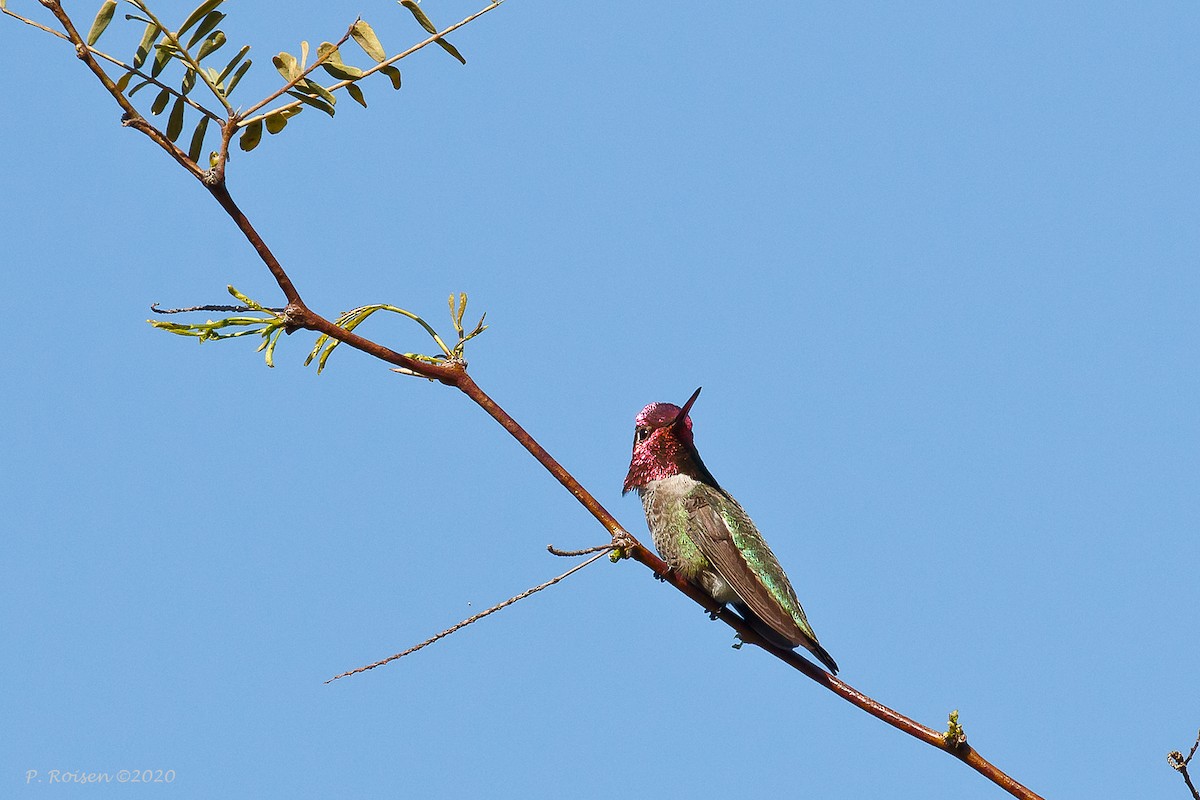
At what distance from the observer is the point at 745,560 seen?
641 centimetres

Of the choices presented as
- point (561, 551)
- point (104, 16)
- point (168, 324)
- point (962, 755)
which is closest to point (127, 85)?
point (104, 16)

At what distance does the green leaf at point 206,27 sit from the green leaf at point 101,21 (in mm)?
233

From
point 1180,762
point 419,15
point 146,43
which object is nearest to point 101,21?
point 146,43

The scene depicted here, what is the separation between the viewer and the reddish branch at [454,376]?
121 inches

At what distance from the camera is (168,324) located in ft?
11.5

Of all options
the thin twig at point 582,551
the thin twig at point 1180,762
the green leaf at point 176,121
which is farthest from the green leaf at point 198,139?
the thin twig at point 1180,762

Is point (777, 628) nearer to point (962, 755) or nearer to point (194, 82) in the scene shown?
point (962, 755)

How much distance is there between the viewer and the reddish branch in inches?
121

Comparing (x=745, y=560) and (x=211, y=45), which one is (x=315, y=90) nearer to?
(x=211, y=45)

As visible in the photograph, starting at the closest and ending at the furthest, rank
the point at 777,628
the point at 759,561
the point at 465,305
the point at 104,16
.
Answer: the point at 104,16 → the point at 465,305 → the point at 777,628 → the point at 759,561

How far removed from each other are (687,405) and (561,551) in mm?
2424

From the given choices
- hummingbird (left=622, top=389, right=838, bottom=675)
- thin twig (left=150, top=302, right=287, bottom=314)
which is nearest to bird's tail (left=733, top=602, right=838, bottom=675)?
hummingbird (left=622, top=389, right=838, bottom=675)

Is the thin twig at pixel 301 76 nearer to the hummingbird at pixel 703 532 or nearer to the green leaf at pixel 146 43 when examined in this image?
the green leaf at pixel 146 43

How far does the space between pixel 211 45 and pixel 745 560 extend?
4.01 m
